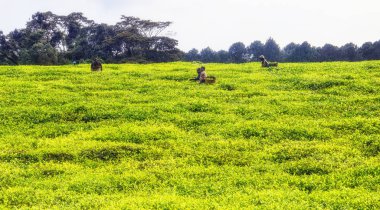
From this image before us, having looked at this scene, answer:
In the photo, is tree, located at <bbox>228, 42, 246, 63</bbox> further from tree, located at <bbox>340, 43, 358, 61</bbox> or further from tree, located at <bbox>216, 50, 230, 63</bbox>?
tree, located at <bbox>340, 43, 358, 61</bbox>

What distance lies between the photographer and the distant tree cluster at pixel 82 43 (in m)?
81.8

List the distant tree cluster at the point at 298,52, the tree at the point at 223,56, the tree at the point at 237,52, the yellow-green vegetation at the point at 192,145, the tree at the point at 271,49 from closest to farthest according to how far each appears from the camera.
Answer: the yellow-green vegetation at the point at 192,145, the distant tree cluster at the point at 298,52, the tree at the point at 223,56, the tree at the point at 237,52, the tree at the point at 271,49

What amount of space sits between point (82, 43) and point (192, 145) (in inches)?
3094

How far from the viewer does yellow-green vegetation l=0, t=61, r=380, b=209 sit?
45.2 ft

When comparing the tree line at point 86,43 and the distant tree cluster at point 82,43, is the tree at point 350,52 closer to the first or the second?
the tree line at point 86,43

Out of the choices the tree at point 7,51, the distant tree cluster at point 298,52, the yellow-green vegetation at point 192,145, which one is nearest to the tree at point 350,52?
the distant tree cluster at point 298,52

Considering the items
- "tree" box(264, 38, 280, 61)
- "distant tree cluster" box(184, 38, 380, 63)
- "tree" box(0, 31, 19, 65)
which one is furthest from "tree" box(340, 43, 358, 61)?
"tree" box(0, 31, 19, 65)

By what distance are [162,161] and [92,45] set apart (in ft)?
259

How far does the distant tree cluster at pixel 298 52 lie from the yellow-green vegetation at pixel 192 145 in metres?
85.4

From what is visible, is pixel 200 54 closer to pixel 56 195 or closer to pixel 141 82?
pixel 141 82

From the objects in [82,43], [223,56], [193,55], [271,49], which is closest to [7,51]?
[82,43]

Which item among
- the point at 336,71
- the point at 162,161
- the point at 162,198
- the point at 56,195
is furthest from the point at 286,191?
the point at 336,71

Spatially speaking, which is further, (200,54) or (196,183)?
(200,54)

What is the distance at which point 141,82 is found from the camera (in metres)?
34.2
